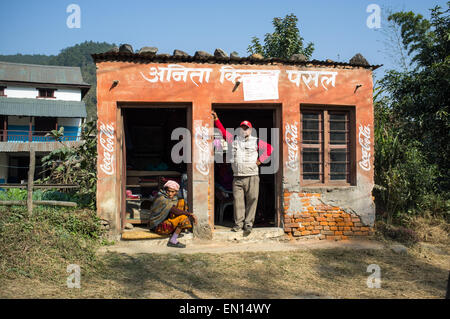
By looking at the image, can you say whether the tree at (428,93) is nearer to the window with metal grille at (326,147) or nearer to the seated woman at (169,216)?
the window with metal grille at (326,147)

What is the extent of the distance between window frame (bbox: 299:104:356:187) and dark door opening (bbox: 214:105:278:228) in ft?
2.16

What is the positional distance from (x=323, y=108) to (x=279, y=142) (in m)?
1.17

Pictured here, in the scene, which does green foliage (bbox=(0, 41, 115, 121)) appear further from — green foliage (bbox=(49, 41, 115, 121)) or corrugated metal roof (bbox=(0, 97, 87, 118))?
corrugated metal roof (bbox=(0, 97, 87, 118))

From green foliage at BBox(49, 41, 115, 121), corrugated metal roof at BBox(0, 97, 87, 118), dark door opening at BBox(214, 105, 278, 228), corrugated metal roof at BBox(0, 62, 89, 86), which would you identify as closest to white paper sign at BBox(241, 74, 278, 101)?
dark door opening at BBox(214, 105, 278, 228)

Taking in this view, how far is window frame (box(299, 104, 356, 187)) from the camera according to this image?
7.17 meters

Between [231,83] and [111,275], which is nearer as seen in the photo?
[111,275]

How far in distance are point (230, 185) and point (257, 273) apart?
2.90 metres

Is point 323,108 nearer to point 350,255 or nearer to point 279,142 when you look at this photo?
point 279,142

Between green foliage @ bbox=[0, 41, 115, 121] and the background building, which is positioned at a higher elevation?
green foliage @ bbox=[0, 41, 115, 121]

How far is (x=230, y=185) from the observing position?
794cm

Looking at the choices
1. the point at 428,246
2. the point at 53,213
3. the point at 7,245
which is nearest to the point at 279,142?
the point at 428,246

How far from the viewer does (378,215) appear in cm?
802
